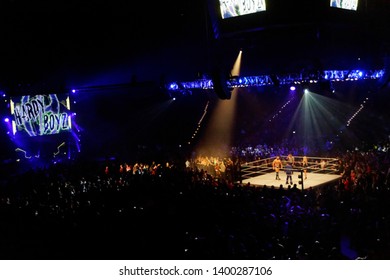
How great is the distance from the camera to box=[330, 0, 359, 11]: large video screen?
989cm

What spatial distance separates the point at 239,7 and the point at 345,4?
2.77 metres

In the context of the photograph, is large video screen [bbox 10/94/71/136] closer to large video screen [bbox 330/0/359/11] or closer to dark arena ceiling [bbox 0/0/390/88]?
dark arena ceiling [bbox 0/0/390/88]

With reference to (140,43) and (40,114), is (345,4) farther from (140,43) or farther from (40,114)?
(40,114)

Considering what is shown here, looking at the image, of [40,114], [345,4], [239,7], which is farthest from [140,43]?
[345,4]

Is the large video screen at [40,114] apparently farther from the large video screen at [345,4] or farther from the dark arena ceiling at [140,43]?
the large video screen at [345,4]

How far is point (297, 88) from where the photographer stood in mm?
22734

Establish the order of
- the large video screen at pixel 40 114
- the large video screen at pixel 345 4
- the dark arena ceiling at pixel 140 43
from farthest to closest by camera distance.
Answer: the large video screen at pixel 40 114 < the dark arena ceiling at pixel 140 43 < the large video screen at pixel 345 4

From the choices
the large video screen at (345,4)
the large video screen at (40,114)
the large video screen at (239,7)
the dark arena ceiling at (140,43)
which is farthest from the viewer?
the large video screen at (40,114)

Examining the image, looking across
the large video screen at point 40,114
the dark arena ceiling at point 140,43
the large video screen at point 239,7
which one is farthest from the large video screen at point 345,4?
the large video screen at point 40,114

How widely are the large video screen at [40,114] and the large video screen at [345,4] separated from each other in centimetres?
1146

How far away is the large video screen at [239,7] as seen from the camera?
10.1 meters

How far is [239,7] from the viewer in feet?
33.8
